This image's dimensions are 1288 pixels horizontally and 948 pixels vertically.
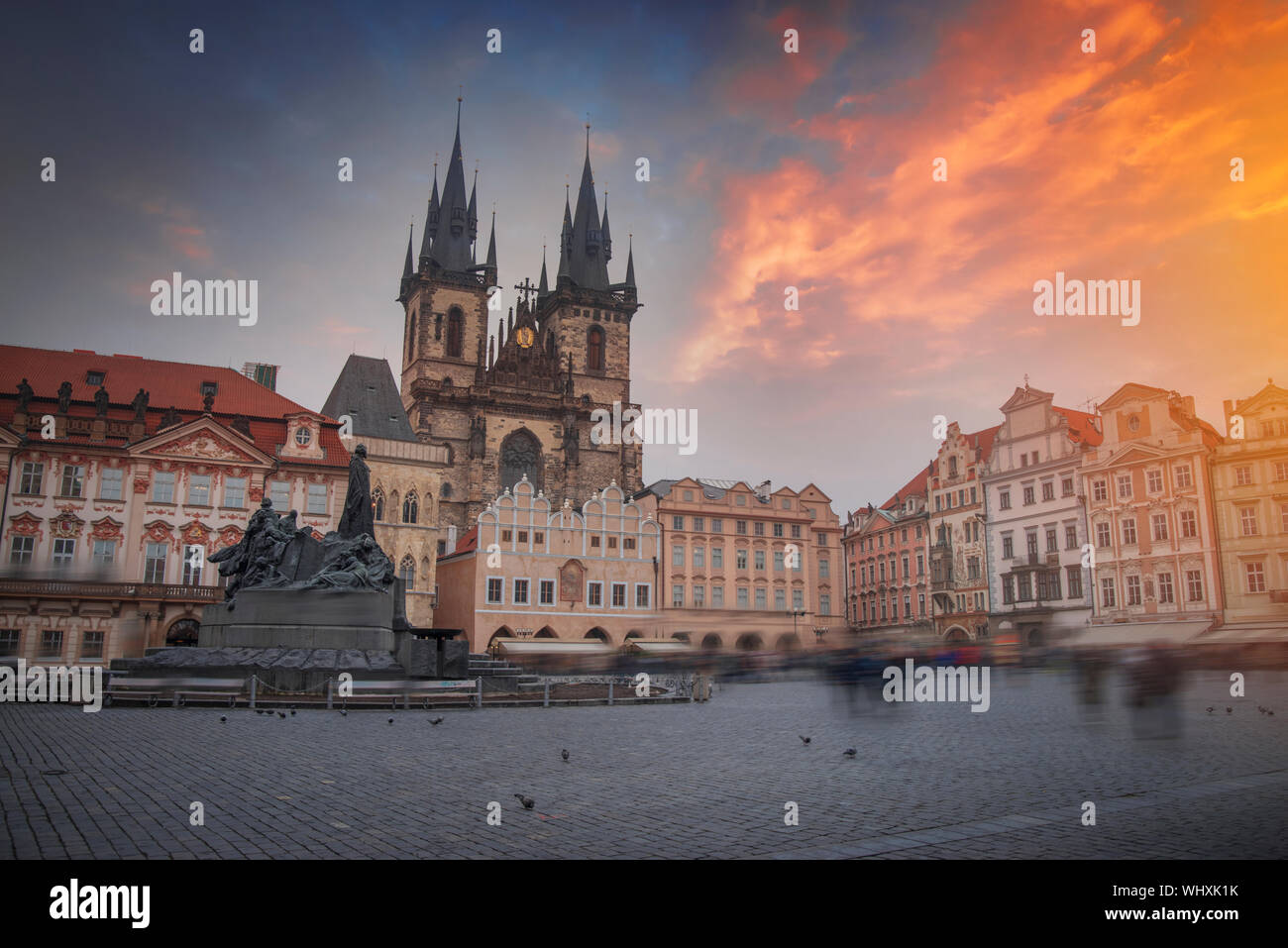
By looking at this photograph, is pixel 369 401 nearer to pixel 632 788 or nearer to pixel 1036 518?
pixel 1036 518

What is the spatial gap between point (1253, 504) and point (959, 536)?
19842 millimetres

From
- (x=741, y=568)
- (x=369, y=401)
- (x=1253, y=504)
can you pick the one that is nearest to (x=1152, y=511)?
(x=1253, y=504)

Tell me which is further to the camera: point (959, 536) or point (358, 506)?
point (959, 536)

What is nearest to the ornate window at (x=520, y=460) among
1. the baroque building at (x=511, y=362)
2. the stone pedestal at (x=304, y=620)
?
the baroque building at (x=511, y=362)

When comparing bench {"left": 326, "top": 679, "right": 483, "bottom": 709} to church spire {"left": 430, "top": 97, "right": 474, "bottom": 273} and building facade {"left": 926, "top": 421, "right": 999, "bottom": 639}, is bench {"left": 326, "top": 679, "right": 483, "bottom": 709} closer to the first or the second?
building facade {"left": 926, "top": 421, "right": 999, "bottom": 639}

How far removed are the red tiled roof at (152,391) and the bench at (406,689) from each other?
30.4 m

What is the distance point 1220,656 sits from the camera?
1273 cm

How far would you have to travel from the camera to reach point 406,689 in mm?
19547

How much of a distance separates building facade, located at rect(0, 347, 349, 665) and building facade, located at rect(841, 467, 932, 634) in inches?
1441

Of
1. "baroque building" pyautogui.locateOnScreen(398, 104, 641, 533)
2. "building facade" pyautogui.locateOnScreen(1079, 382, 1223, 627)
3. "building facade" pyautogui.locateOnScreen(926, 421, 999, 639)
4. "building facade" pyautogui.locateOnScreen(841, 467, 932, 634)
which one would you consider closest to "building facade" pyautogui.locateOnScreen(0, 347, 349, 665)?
"baroque building" pyautogui.locateOnScreen(398, 104, 641, 533)

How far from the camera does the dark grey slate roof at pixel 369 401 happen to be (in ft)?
195

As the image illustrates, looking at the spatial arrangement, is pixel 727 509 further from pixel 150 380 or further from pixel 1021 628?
pixel 150 380
